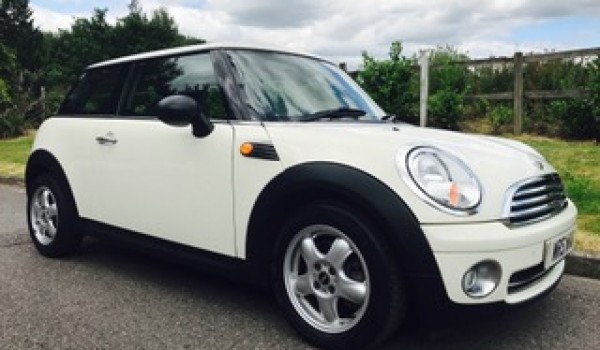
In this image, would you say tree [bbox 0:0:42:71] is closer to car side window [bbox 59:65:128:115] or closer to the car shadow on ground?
car side window [bbox 59:65:128:115]

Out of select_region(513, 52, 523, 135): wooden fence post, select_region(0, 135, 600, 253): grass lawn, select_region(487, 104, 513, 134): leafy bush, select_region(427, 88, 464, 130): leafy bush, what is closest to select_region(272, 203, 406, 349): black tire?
select_region(0, 135, 600, 253): grass lawn

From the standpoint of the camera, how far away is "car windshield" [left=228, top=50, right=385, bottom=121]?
3359mm

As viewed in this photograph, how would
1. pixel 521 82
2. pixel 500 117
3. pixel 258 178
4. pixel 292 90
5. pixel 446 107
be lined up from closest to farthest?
1. pixel 258 178
2. pixel 292 90
3. pixel 521 82
4. pixel 500 117
5. pixel 446 107

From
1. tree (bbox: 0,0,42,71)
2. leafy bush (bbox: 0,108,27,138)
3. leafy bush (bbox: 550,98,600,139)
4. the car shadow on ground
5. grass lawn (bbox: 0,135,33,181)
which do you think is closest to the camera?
the car shadow on ground

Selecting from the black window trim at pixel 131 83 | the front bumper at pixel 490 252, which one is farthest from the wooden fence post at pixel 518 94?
the front bumper at pixel 490 252

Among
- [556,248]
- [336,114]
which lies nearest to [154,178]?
[336,114]

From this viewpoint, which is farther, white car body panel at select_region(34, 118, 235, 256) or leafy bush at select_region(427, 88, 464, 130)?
leafy bush at select_region(427, 88, 464, 130)

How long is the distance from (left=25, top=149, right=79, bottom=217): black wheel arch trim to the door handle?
1.80 ft

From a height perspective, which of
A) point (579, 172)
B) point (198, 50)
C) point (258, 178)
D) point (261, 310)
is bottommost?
point (261, 310)

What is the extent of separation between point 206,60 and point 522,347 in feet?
7.48

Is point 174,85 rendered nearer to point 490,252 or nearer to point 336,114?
point 336,114

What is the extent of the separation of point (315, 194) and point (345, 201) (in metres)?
0.17

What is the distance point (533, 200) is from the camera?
2875mm

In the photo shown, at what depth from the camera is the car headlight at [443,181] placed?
8.64ft
